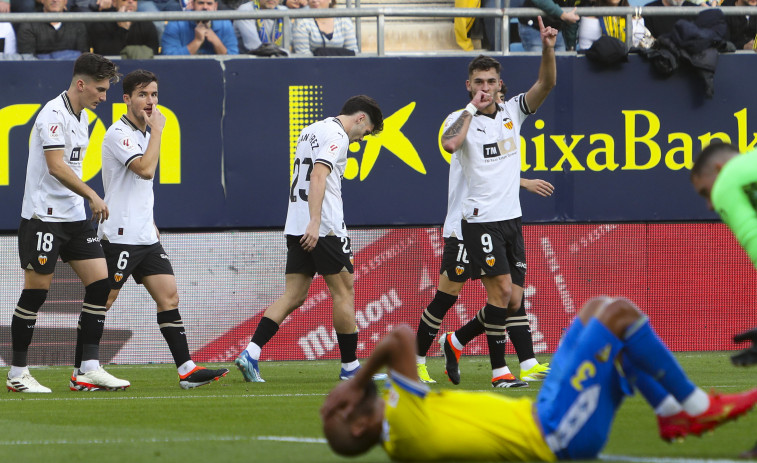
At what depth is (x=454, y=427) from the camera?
14.1ft

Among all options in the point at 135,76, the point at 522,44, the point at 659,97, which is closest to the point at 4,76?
the point at 135,76

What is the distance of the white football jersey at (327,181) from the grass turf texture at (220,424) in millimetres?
1289

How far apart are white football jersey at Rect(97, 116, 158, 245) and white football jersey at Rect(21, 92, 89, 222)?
0.76ft

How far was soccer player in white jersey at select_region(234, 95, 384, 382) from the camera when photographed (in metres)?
8.95

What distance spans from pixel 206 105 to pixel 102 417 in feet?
20.2

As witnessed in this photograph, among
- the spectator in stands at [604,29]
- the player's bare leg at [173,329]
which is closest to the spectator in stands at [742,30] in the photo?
the spectator in stands at [604,29]

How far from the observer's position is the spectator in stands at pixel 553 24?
495 inches

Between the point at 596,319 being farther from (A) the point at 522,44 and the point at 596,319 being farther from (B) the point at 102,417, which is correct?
(A) the point at 522,44

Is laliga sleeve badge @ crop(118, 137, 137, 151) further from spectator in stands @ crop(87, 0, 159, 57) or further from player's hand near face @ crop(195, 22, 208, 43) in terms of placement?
player's hand near face @ crop(195, 22, 208, 43)

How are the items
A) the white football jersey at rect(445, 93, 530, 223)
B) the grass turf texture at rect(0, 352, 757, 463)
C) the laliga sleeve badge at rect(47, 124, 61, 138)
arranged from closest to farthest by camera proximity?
the grass turf texture at rect(0, 352, 757, 463), the laliga sleeve badge at rect(47, 124, 61, 138), the white football jersey at rect(445, 93, 530, 223)

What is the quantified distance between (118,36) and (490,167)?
19.0 feet

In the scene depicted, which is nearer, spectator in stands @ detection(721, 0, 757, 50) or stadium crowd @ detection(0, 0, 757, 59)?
stadium crowd @ detection(0, 0, 757, 59)

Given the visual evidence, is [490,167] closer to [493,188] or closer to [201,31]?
[493,188]

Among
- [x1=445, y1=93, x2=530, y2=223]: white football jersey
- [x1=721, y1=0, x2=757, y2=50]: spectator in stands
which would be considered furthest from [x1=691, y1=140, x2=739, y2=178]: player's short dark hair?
[x1=721, y1=0, x2=757, y2=50]: spectator in stands
